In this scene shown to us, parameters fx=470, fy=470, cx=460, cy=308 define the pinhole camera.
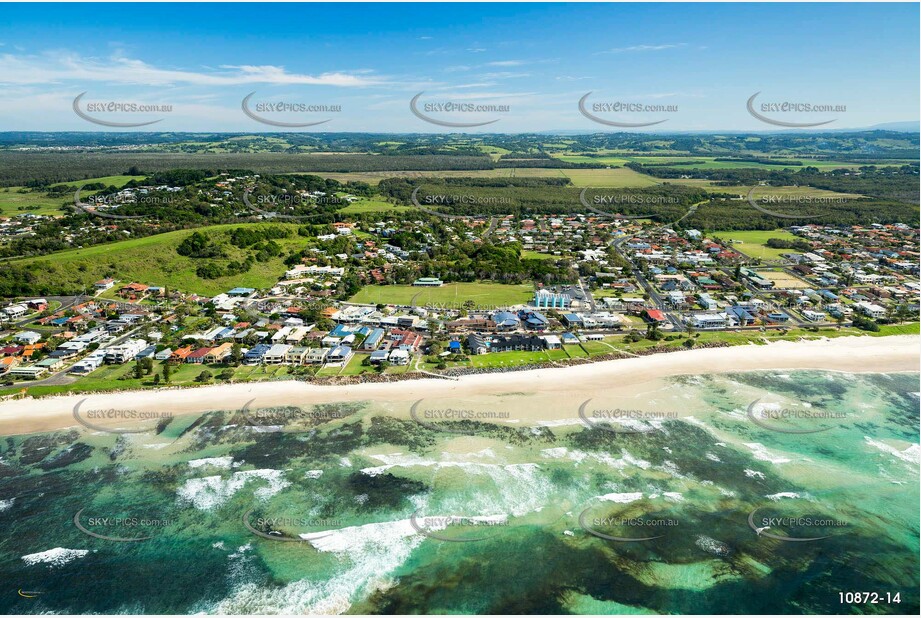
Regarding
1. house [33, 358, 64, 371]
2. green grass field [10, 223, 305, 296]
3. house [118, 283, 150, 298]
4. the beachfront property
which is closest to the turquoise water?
house [33, 358, 64, 371]

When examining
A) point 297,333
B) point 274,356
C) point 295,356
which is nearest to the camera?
point 274,356

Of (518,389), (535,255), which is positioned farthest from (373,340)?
(535,255)

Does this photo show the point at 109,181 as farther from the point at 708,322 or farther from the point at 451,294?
the point at 708,322

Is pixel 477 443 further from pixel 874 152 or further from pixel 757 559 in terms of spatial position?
pixel 874 152

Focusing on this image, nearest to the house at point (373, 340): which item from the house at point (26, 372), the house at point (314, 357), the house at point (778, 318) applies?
the house at point (314, 357)

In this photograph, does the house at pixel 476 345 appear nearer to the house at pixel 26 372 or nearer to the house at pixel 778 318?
the house at pixel 778 318

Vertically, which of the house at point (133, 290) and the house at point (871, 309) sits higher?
the house at point (133, 290)

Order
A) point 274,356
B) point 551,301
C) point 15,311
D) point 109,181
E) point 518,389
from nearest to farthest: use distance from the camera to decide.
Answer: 1. point 518,389
2. point 274,356
3. point 15,311
4. point 551,301
5. point 109,181

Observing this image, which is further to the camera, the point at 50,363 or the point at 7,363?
the point at 50,363
